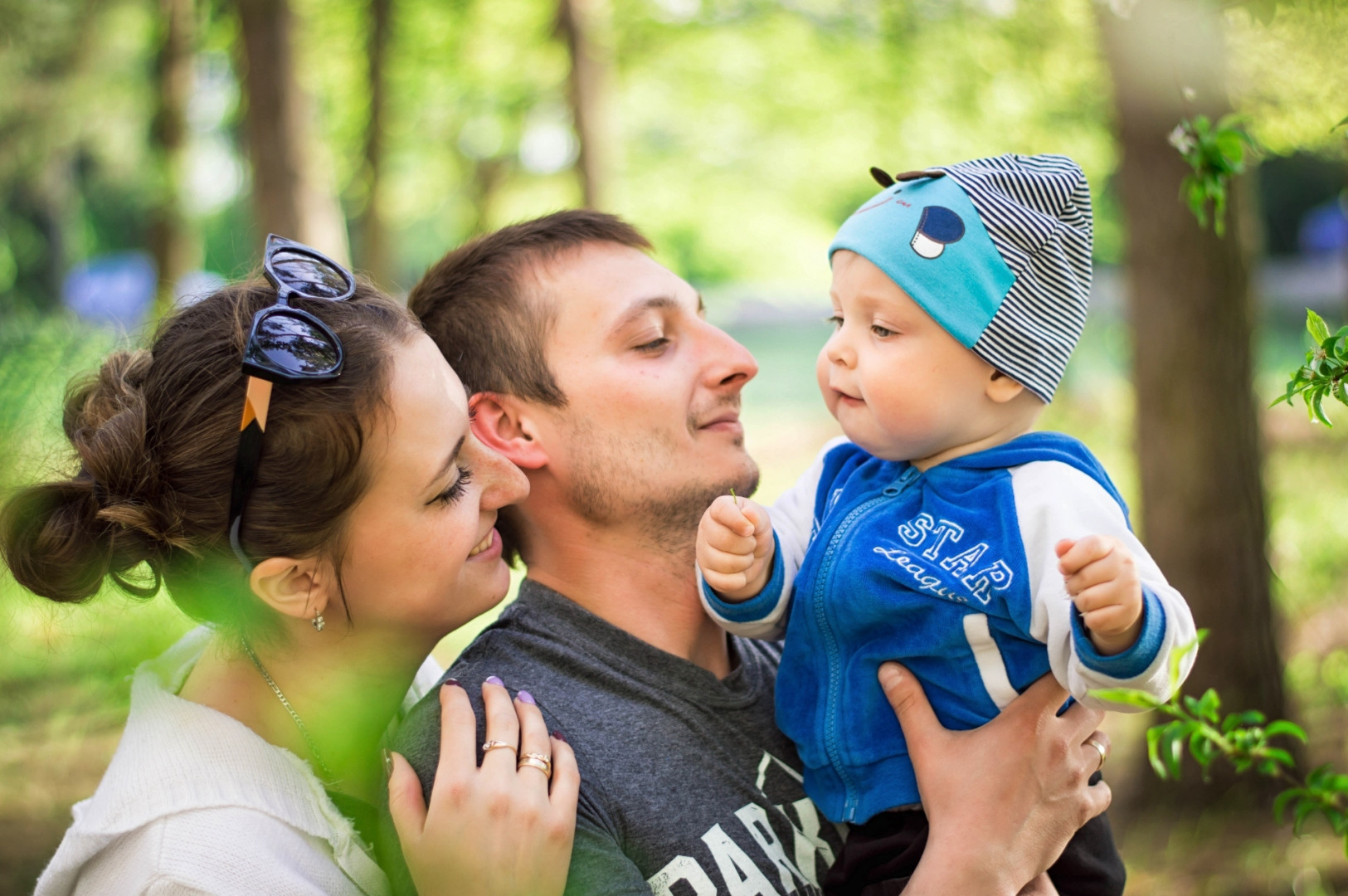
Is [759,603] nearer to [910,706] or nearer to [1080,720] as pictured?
[910,706]

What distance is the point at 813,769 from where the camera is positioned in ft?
6.75

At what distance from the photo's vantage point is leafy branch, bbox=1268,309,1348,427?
1.36 meters

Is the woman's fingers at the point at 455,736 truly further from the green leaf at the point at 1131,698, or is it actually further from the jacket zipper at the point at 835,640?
the green leaf at the point at 1131,698

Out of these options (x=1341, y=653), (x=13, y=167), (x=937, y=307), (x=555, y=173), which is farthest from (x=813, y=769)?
(x=555, y=173)

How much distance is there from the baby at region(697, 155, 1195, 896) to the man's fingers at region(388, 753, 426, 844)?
605 mm

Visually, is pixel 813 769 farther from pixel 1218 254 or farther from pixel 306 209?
pixel 306 209

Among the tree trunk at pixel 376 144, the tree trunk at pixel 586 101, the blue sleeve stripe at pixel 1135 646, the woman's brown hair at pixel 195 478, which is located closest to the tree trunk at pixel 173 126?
the tree trunk at pixel 376 144

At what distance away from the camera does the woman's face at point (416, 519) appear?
1874 mm

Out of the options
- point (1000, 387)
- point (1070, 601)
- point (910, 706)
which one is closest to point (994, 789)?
point (910, 706)

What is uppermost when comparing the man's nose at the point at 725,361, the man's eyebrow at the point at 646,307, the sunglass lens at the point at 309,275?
the sunglass lens at the point at 309,275

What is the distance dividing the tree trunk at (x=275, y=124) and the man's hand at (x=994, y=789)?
532 cm

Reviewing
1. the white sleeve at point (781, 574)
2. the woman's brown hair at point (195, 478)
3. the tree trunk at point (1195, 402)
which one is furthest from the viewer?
the tree trunk at point (1195, 402)

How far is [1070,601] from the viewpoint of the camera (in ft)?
5.28

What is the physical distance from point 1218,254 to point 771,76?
34.2ft
